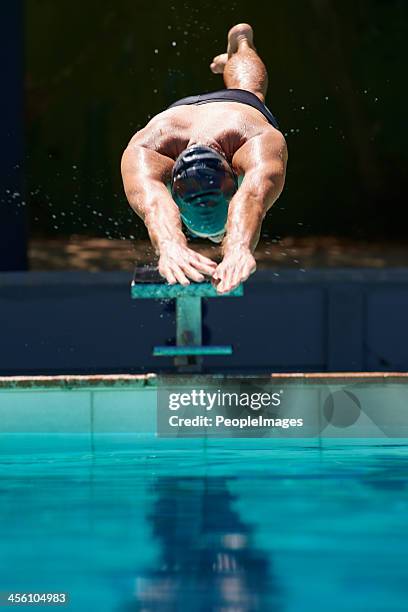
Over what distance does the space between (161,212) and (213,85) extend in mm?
9936

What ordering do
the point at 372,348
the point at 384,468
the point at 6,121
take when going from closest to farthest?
1. the point at 384,468
2. the point at 372,348
3. the point at 6,121

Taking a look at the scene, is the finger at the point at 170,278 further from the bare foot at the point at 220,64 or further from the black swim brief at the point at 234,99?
the bare foot at the point at 220,64

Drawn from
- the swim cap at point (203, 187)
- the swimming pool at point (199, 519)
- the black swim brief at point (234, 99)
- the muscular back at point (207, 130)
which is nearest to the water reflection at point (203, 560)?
the swimming pool at point (199, 519)

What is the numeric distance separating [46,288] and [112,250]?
689cm

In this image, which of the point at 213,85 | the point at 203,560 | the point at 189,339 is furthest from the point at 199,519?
the point at 213,85

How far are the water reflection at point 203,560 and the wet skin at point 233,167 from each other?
3.11 ft

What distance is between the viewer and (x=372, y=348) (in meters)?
7.87

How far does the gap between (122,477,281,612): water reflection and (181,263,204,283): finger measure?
3.21ft

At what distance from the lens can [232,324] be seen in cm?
795

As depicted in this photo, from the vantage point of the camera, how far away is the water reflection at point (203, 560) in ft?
12.5

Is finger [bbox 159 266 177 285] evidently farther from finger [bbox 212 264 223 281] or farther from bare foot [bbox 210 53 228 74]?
bare foot [bbox 210 53 228 74]

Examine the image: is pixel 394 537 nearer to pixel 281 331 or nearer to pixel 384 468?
pixel 384 468

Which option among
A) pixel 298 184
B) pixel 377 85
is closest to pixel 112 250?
pixel 298 184

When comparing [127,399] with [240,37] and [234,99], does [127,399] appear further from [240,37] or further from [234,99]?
[240,37]
